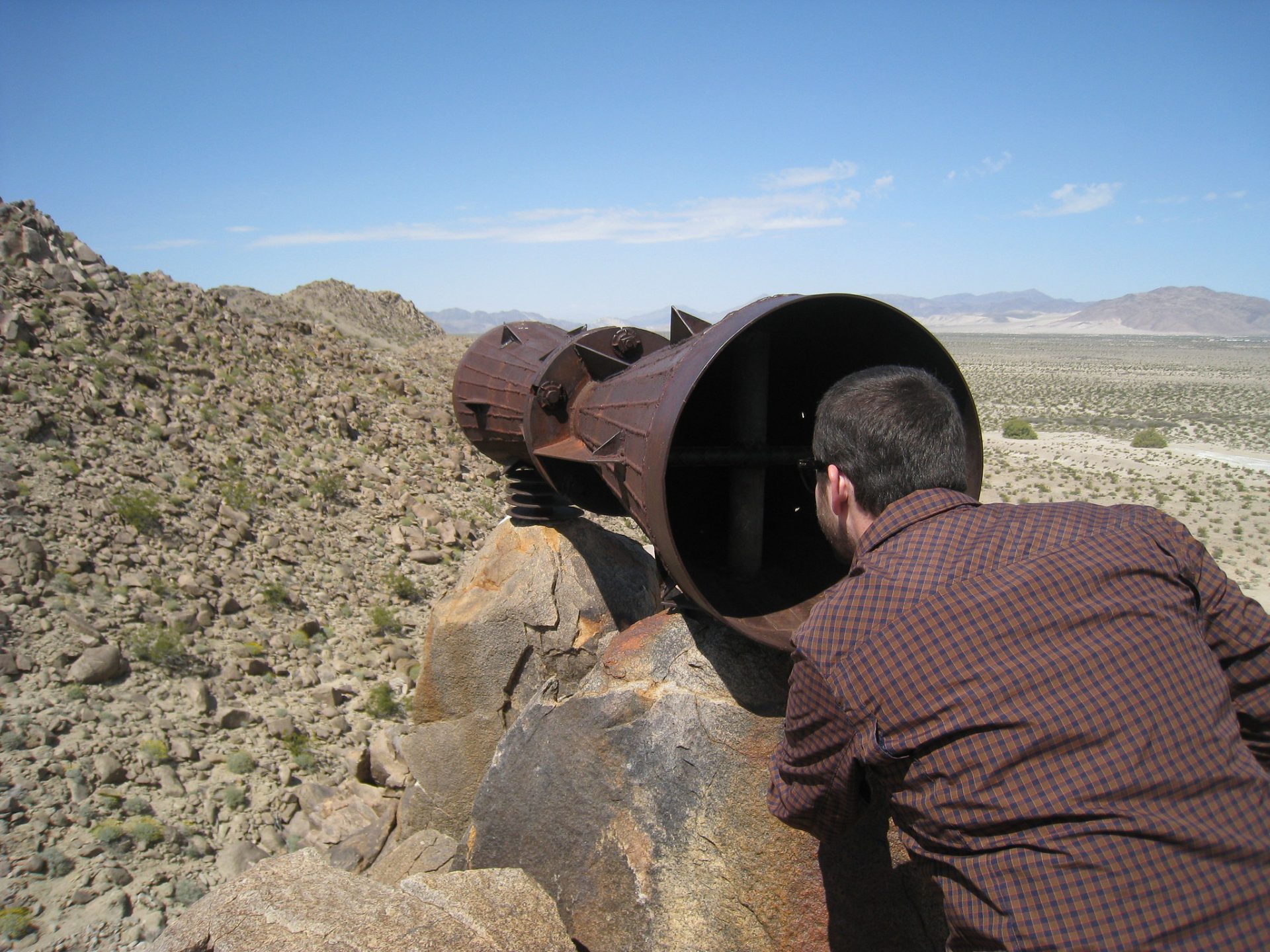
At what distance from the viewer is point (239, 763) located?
A: 234 inches

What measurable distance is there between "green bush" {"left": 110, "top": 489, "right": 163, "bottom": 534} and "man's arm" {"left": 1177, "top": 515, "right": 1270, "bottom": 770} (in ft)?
27.8

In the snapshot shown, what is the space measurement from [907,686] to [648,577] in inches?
151

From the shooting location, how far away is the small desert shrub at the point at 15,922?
4.02m

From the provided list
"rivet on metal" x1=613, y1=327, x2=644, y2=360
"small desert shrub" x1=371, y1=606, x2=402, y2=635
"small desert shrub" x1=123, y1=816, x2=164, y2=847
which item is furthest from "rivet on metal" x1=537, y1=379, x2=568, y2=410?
"small desert shrub" x1=371, y1=606, x2=402, y2=635

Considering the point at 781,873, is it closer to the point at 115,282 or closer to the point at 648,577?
the point at 648,577

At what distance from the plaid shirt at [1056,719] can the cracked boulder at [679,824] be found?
99cm

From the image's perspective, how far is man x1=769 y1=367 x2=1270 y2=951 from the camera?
56.2 inches

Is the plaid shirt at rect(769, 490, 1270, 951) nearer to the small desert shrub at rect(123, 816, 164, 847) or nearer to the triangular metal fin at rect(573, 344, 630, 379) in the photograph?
the triangular metal fin at rect(573, 344, 630, 379)

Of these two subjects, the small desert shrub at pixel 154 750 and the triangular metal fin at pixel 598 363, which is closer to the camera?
the triangular metal fin at pixel 598 363

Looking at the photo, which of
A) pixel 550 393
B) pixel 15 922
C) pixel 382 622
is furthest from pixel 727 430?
pixel 382 622

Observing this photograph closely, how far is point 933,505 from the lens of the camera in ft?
6.34

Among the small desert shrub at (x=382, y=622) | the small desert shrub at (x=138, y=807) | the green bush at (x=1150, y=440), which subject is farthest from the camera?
the green bush at (x=1150, y=440)

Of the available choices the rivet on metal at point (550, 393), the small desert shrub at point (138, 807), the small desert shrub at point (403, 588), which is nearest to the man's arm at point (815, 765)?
the rivet on metal at point (550, 393)

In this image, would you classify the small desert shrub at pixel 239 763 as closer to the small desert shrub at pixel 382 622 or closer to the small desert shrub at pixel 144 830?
the small desert shrub at pixel 144 830
